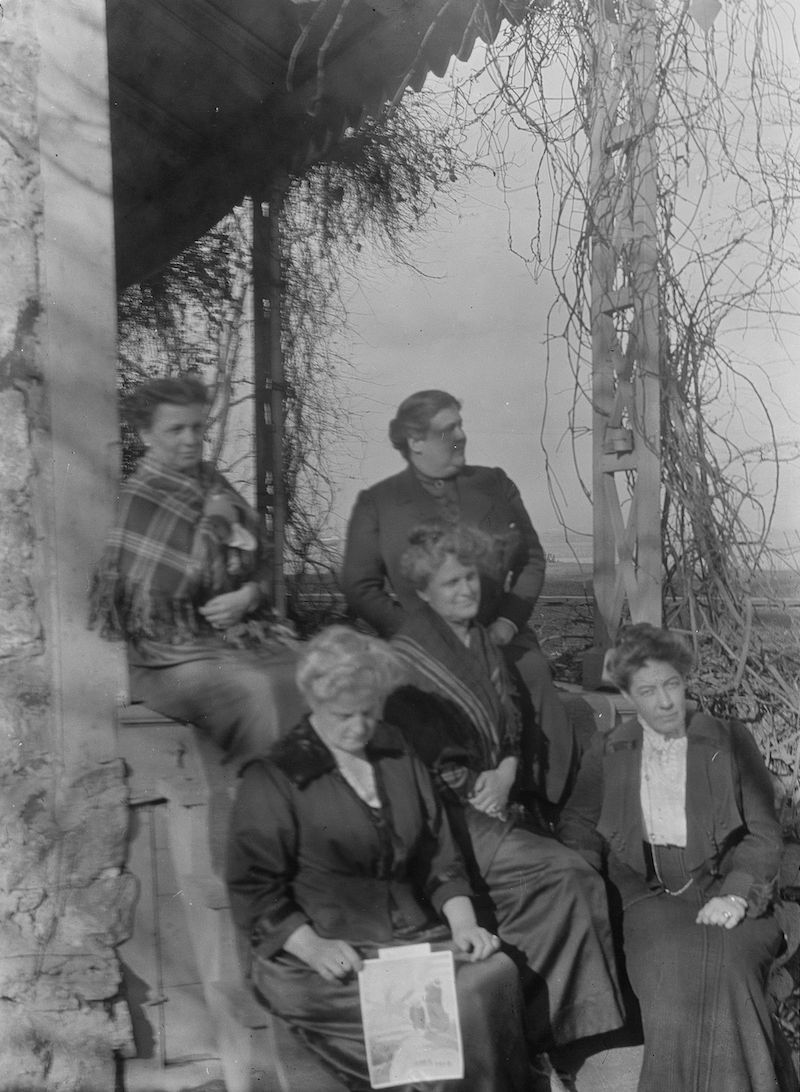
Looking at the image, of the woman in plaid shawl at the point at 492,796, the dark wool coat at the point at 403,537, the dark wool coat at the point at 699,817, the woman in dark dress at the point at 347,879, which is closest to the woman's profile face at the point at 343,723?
the woman in dark dress at the point at 347,879

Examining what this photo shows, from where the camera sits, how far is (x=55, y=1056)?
2521 mm

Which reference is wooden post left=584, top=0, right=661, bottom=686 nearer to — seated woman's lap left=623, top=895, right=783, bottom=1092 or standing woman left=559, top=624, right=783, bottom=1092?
standing woman left=559, top=624, right=783, bottom=1092

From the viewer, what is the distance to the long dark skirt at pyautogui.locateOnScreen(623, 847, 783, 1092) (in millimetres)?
2729

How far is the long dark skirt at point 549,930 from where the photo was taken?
2695 millimetres

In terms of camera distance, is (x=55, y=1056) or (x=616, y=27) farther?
(x=616, y=27)

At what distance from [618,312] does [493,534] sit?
0.72 metres

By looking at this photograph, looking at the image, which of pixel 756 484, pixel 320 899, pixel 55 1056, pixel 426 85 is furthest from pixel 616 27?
pixel 55 1056

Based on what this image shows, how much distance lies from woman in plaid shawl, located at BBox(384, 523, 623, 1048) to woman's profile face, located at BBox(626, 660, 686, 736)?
0.36 m

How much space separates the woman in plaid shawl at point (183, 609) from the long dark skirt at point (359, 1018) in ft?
1.68

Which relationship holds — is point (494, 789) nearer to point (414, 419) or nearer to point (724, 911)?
point (724, 911)

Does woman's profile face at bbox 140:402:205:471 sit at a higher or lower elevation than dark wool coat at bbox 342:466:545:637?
higher

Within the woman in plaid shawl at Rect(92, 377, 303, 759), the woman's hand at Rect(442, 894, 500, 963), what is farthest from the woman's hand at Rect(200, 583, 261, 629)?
the woman's hand at Rect(442, 894, 500, 963)

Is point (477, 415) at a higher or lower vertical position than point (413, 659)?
higher

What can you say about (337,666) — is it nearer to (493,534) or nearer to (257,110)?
(493,534)
